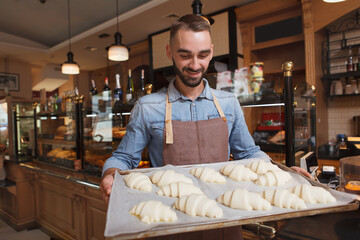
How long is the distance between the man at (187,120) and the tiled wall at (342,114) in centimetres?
307

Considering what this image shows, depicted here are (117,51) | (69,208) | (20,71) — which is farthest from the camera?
(20,71)

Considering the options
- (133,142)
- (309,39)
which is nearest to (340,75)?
(309,39)

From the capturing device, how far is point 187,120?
4.49 feet

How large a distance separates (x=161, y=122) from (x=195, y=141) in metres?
0.20

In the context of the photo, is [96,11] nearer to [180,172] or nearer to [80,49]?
[80,49]

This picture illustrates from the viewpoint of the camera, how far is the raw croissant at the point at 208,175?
1.19 metres

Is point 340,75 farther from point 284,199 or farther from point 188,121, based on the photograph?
point 284,199

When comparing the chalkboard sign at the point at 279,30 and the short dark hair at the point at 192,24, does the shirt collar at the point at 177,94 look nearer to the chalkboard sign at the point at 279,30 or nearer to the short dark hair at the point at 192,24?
the short dark hair at the point at 192,24

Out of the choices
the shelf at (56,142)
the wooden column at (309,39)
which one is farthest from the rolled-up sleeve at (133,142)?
the wooden column at (309,39)

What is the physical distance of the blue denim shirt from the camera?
1320mm

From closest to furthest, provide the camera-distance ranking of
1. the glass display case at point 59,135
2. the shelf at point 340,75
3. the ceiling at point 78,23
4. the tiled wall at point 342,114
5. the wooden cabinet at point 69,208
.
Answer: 1. the wooden cabinet at point 69,208
2. the glass display case at point 59,135
3. the shelf at point 340,75
4. the tiled wall at point 342,114
5. the ceiling at point 78,23

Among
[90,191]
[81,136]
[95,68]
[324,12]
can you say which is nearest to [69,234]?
[90,191]

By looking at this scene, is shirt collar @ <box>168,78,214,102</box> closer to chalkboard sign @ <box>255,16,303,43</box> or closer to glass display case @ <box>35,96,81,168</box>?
glass display case @ <box>35,96,81,168</box>

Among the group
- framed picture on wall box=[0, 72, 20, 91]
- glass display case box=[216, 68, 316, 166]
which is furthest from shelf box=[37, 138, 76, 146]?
framed picture on wall box=[0, 72, 20, 91]
